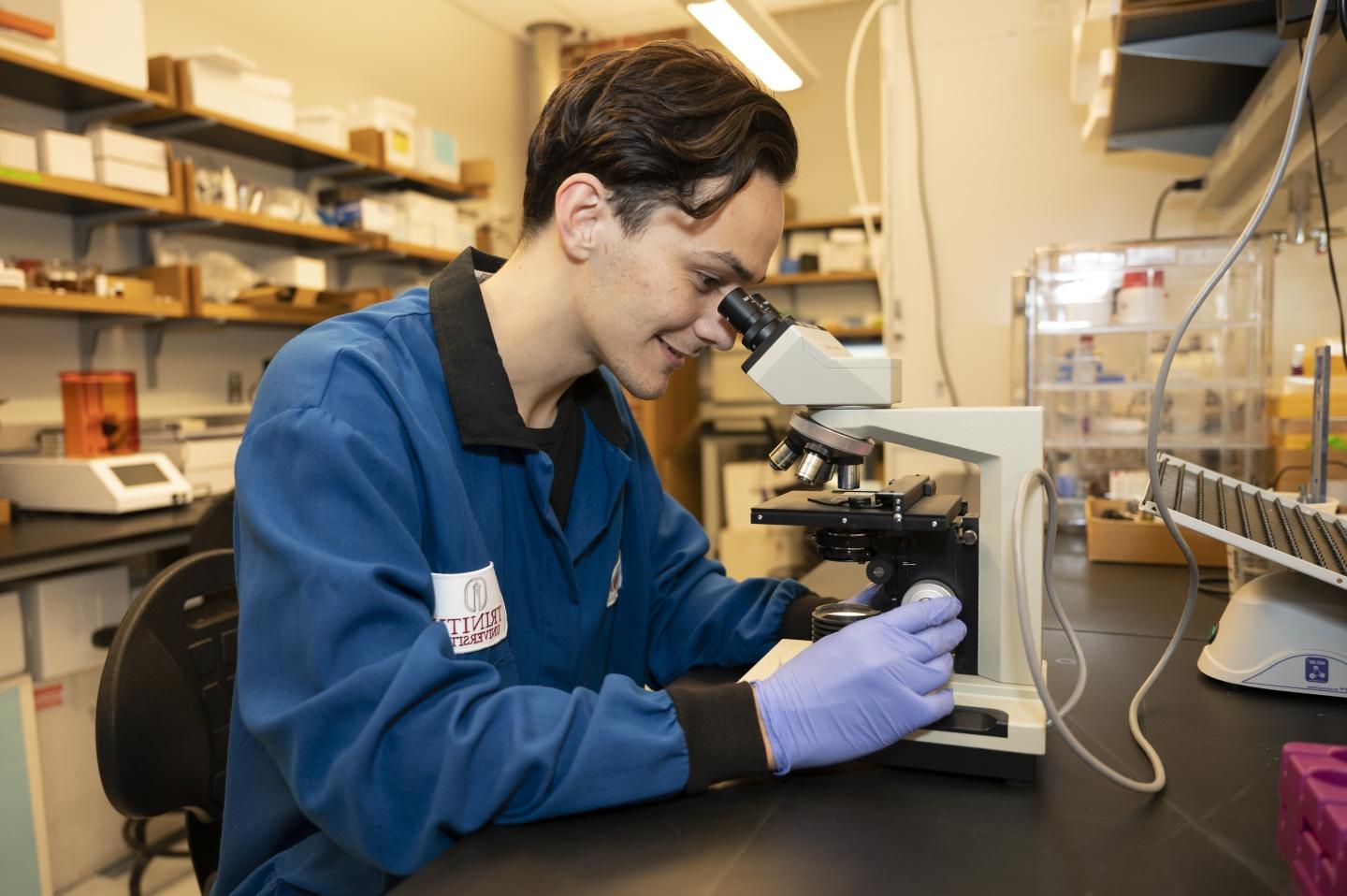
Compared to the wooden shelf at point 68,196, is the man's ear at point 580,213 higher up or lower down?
lower down

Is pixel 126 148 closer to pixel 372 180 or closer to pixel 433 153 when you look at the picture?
pixel 372 180

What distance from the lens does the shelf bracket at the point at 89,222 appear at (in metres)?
2.61

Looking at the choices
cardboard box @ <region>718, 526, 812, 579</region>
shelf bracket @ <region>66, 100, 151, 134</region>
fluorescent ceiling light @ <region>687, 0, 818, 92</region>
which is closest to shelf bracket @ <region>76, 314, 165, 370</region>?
shelf bracket @ <region>66, 100, 151, 134</region>

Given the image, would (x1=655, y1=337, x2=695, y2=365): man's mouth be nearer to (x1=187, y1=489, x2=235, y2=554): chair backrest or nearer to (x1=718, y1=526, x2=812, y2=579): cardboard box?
(x1=187, y1=489, x2=235, y2=554): chair backrest

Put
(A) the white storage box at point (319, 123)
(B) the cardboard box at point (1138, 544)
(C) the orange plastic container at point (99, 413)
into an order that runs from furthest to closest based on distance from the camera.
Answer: (A) the white storage box at point (319, 123) → (C) the orange plastic container at point (99, 413) → (B) the cardboard box at point (1138, 544)

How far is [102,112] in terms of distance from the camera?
2.61 meters

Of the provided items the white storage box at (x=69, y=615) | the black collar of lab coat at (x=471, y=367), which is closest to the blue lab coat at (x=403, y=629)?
the black collar of lab coat at (x=471, y=367)

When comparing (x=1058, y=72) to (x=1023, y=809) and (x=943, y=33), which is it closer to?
(x=943, y=33)

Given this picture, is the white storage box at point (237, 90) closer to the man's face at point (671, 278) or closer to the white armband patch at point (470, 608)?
the man's face at point (671, 278)

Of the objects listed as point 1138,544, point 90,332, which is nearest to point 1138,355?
point 1138,544

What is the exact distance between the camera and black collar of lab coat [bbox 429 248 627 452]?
0.94m

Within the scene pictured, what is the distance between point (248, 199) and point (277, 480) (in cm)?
255

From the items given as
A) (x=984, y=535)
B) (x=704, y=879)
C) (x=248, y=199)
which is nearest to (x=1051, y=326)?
(x=984, y=535)

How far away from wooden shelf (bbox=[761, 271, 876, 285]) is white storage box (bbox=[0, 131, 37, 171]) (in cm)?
322
